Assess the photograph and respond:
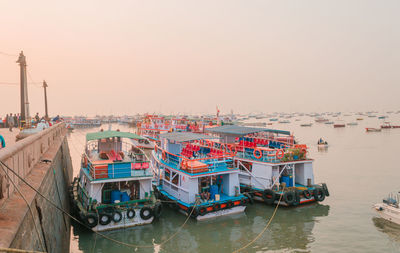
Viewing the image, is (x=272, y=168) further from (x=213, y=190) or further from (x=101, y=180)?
(x=101, y=180)

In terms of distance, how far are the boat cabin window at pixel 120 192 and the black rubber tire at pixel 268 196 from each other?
27.1 ft

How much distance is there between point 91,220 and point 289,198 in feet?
38.7

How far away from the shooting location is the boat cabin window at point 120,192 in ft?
49.5

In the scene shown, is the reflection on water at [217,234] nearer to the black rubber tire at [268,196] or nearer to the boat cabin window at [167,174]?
the black rubber tire at [268,196]

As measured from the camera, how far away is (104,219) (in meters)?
13.9

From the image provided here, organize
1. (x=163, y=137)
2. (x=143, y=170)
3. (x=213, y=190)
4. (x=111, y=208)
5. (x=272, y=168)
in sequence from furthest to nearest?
1. (x=163, y=137)
2. (x=272, y=168)
3. (x=213, y=190)
4. (x=143, y=170)
5. (x=111, y=208)

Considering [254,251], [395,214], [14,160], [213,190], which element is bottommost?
[254,251]

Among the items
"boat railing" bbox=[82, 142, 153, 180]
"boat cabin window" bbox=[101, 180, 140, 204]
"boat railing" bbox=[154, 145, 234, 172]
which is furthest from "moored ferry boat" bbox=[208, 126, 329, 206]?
"boat railing" bbox=[82, 142, 153, 180]

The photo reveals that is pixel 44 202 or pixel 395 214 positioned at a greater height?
pixel 44 202

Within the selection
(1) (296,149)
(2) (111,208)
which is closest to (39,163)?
(2) (111,208)

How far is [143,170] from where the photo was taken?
15359mm

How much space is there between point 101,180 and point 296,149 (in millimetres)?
13061

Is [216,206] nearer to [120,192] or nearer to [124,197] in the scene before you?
[124,197]

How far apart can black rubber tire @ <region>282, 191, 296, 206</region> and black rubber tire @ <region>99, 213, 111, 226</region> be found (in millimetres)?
10547
